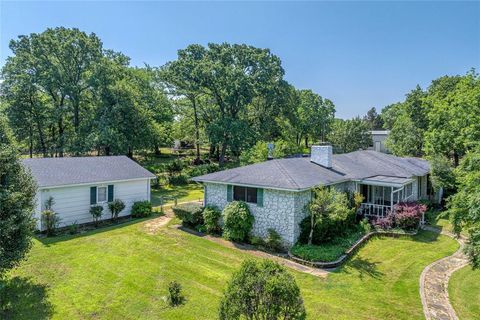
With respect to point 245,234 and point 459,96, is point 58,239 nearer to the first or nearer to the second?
point 245,234

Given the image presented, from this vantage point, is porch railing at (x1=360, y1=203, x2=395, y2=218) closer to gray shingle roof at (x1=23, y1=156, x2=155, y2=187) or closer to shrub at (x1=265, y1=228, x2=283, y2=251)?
shrub at (x1=265, y1=228, x2=283, y2=251)


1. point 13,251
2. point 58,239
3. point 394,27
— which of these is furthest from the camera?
point 394,27

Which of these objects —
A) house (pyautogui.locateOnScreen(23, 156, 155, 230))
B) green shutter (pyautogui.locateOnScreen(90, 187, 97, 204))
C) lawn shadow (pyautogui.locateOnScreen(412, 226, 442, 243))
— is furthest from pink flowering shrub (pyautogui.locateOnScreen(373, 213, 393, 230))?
green shutter (pyautogui.locateOnScreen(90, 187, 97, 204))

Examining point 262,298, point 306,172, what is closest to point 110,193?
point 306,172

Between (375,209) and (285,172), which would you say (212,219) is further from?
(375,209)

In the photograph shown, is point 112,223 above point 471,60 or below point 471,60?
below

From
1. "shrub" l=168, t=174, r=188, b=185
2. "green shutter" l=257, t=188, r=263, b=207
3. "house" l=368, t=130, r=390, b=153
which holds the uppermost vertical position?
"house" l=368, t=130, r=390, b=153

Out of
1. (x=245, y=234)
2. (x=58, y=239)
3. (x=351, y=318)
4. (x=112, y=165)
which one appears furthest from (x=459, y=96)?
(x=58, y=239)
